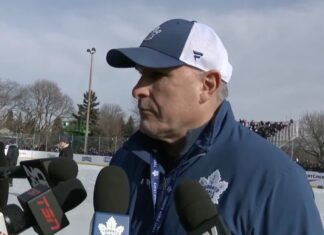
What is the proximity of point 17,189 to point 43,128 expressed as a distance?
68712 mm

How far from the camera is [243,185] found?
192 cm

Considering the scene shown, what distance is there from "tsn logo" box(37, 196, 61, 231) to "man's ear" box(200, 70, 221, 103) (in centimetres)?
72

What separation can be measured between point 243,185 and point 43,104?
3212 inches

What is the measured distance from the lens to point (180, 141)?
7.25 ft

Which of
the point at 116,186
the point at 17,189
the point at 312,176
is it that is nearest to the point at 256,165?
the point at 116,186

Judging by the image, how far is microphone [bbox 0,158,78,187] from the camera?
80.9 inches

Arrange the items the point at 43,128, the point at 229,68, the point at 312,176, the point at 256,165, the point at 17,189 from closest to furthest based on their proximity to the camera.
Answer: the point at 256,165 → the point at 229,68 → the point at 17,189 → the point at 312,176 → the point at 43,128

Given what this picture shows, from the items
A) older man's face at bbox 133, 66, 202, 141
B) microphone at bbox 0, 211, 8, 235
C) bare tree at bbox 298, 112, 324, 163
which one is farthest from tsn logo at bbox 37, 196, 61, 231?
bare tree at bbox 298, 112, 324, 163

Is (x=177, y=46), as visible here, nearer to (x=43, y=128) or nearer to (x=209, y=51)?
(x=209, y=51)

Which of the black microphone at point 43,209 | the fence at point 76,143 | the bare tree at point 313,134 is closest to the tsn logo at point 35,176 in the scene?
the black microphone at point 43,209

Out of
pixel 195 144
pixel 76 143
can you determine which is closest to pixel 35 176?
pixel 195 144

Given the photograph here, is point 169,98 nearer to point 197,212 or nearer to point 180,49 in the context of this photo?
point 180,49

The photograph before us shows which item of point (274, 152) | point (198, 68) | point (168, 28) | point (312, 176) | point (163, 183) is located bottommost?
point (312, 176)

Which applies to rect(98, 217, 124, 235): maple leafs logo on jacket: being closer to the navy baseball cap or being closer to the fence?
the navy baseball cap
